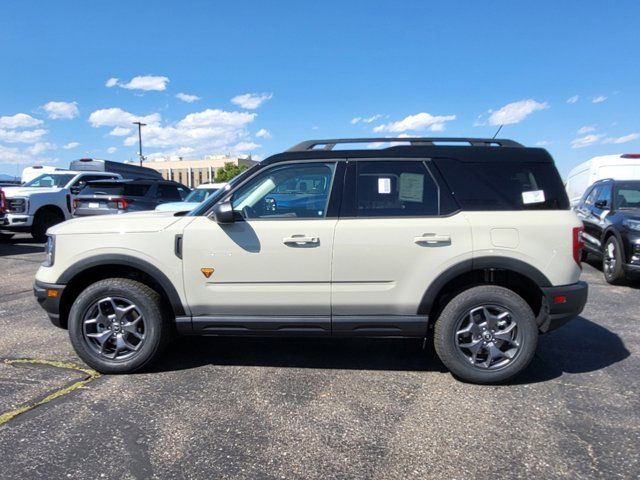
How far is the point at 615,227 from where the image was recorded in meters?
7.65

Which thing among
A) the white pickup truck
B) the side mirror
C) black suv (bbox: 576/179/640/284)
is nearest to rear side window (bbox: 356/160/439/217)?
the side mirror

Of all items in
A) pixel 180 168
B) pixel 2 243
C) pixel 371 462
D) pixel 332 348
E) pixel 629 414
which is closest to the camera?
pixel 371 462

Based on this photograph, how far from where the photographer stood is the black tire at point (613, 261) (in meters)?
7.44

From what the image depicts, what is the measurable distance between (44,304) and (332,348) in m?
2.55

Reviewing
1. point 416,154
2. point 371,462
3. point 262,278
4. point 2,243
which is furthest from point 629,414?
point 2,243

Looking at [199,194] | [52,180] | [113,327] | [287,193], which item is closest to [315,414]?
[287,193]

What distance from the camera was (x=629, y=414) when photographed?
3.31 metres

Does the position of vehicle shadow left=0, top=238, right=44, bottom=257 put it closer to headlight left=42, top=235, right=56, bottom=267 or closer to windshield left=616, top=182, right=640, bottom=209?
headlight left=42, top=235, right=56, bottom=267

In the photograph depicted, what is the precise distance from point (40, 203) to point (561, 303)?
1248 cm

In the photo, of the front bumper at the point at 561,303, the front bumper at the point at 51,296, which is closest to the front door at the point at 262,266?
the front bumper at the point at 51,296

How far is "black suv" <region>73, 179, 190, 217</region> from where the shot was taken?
1117 cm

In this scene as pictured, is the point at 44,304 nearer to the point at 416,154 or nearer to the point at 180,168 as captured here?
the point at 416,154

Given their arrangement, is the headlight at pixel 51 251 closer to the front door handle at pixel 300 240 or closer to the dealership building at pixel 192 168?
the front door handle at pixel 300 240

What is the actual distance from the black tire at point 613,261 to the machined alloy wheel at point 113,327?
22.8 feet
